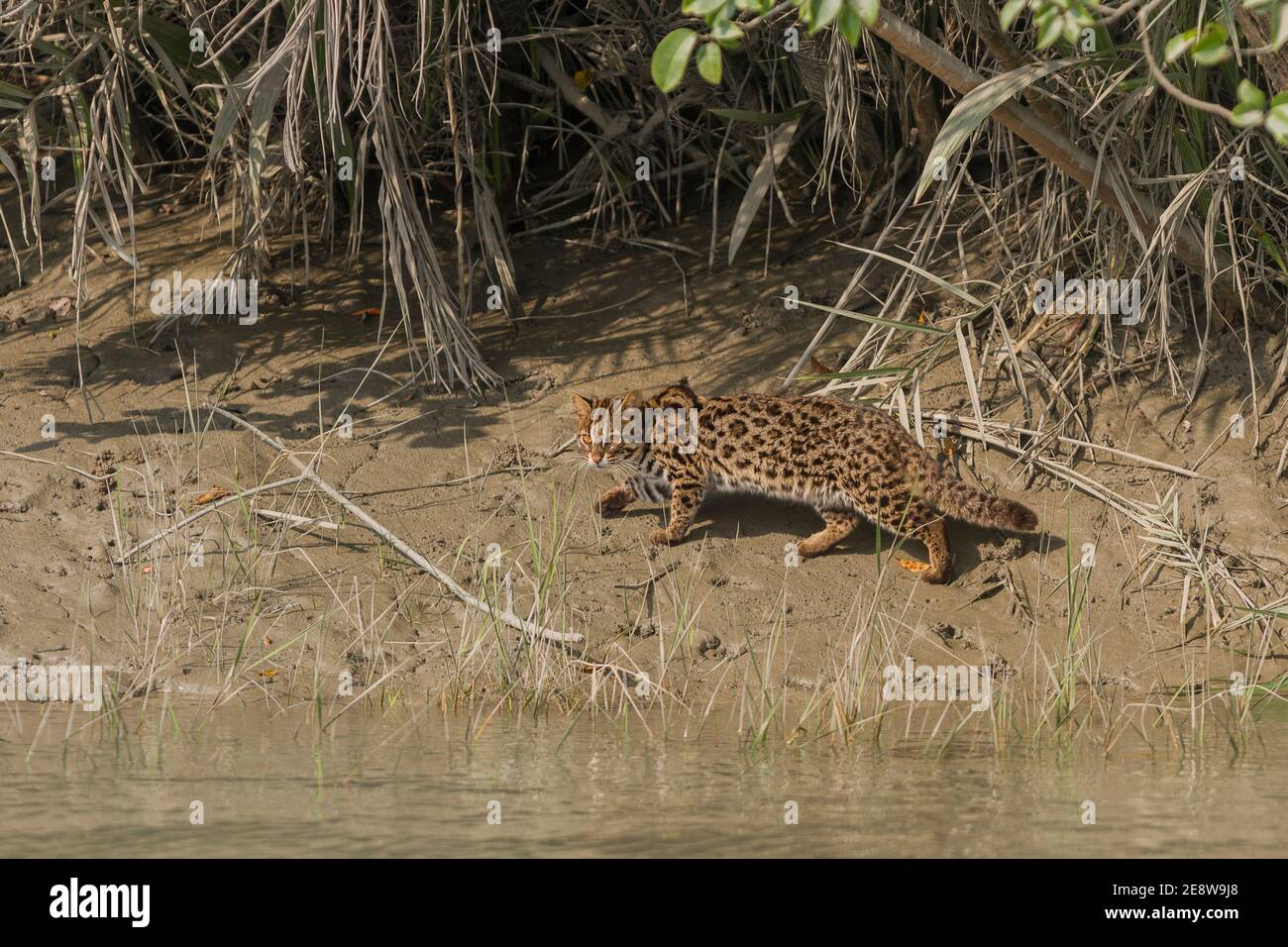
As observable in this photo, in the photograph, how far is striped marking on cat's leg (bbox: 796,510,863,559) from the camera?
695 centimetres

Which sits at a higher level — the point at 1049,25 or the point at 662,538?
the point at 1049,25

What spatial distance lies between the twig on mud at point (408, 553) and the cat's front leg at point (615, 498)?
0.93 metres

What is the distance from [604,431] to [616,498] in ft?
1.05

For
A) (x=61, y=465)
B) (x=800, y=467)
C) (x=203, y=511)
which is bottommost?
(x=203, y=511)

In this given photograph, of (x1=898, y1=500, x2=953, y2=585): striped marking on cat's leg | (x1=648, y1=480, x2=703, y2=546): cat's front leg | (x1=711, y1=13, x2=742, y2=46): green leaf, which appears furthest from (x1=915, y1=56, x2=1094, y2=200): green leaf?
(x1=711, y1=13, x2=742, y2=46): green leaf

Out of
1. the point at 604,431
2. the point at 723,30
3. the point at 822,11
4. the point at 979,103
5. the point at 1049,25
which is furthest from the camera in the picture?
the point at 604,431

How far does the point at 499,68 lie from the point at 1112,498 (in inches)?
164

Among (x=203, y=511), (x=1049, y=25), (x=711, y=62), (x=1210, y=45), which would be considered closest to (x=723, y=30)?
(x=711, y=62)

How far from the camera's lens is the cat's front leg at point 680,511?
7059 millimetres

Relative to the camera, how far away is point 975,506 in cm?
666

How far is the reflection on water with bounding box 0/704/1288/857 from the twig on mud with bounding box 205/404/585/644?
43 centimetres

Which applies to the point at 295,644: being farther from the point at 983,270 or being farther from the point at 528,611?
the point at 983,270

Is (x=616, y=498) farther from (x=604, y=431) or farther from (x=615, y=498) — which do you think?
(x=604, y=431)

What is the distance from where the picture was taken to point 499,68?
8.87 meters
